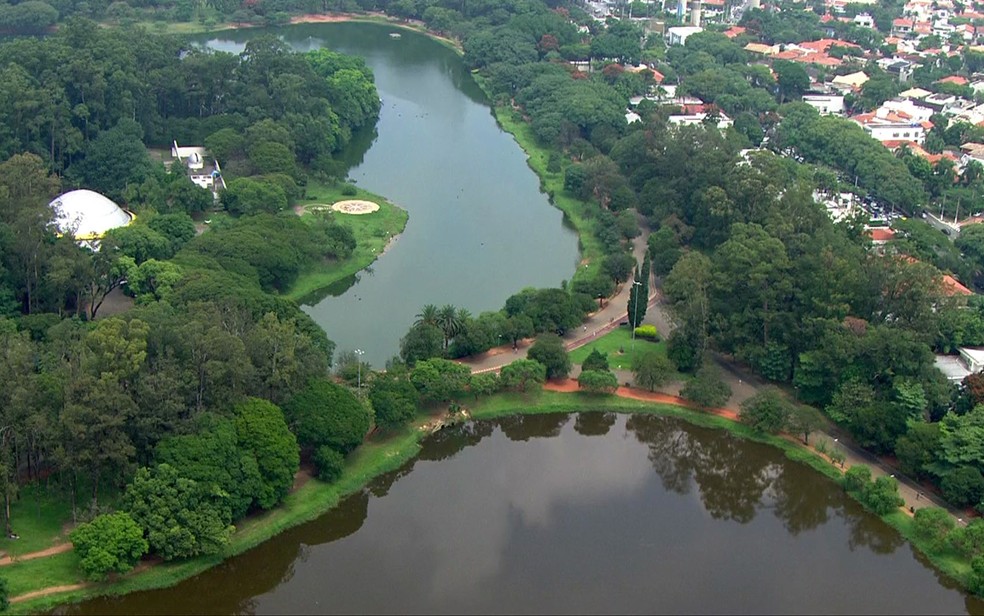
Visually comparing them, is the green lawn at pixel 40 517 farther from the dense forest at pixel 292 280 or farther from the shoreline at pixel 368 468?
the shoreline at pixel 368 468

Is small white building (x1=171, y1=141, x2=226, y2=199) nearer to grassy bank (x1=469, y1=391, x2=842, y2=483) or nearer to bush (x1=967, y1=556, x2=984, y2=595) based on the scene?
grassy bank (x1=469, y1=391, x2=842, y2=483)

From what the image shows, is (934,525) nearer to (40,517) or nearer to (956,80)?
(40,517)

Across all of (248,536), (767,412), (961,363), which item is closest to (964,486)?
(767,412)

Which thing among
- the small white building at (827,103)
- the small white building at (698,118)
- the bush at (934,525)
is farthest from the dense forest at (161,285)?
the small white building at (827,103)

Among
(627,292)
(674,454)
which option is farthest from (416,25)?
(674,454)

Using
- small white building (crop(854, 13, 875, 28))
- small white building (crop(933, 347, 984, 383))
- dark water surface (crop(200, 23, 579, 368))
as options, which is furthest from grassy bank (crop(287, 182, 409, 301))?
small white building (crop(854, 13, 875, 28))

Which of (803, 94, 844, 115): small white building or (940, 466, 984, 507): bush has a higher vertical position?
(940, 466, 984, 507): bush
